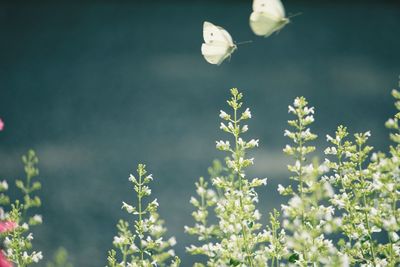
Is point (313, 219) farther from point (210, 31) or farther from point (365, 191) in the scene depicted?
point (210, 31)

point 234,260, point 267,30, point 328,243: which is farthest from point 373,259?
point 267,30

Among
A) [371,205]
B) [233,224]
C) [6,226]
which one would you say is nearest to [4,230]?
[6,226]

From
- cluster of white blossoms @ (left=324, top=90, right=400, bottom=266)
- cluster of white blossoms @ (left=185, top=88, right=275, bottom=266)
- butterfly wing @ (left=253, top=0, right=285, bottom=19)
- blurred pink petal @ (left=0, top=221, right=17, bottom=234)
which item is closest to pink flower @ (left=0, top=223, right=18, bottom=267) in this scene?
blurred pink petal @ (left=0, top=221, right=17, bottom=234)

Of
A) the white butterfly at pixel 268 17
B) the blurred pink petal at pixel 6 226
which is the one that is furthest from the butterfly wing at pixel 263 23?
the blurred pink petal at pixel 6 226

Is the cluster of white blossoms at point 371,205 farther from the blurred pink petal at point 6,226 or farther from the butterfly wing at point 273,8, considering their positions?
the blurred pink petal at point 6,226

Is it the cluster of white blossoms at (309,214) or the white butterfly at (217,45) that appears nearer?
the cluster of white blossoms at (309,214)

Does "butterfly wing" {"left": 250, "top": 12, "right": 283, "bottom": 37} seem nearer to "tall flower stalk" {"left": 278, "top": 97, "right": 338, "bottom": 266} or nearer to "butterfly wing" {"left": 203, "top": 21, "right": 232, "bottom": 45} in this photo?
"butterfly wing" {"left": 203, "top": 21, "right": 232, "bottom": 45}
